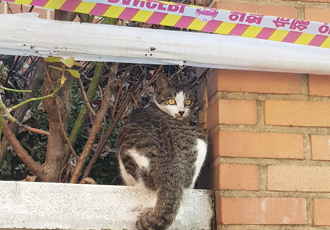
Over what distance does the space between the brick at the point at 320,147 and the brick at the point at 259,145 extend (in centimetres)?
4

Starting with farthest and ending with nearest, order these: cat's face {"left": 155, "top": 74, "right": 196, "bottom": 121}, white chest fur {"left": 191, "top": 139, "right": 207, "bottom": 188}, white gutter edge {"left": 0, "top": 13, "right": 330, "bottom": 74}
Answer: cat's face {"left": 155, "top": 74, "right": 196, "bottom": 121} < white chest fur {"left": 191, "top": 139, "right": 207, "bottom": 188} < white gutter edge {"left": 0, "top": 13, "right": 330, "bottom": 74}

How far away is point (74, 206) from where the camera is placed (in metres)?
1.53

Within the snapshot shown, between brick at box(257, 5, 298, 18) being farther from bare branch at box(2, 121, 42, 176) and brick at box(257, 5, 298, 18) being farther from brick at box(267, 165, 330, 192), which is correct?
bare branch at box(2, 121, 42, 176)

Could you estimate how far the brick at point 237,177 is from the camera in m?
1.60

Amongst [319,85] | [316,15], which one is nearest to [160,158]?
[319,85]

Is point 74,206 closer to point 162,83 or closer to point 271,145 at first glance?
point 271,145

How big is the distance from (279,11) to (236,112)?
418mm

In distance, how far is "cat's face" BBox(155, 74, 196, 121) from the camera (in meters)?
2.11

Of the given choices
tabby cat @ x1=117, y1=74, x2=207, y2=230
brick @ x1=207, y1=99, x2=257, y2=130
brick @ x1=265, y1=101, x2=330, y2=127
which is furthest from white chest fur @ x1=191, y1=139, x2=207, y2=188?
brick @ x1=265, y1=101, x2=330, y2=127

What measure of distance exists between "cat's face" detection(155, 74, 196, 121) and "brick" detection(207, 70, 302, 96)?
1.40ft

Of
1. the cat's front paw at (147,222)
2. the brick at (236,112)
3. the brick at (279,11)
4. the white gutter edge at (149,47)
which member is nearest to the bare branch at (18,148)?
the white gutter edge at (149,47)

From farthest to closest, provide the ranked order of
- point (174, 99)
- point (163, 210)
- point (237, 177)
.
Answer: point (174, 99), point (237, 177), point (163, 210)

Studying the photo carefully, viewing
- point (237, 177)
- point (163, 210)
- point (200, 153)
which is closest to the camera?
point (163, 210)

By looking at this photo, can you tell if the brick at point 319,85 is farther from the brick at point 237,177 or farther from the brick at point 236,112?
the brick at point 237,177
